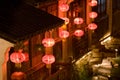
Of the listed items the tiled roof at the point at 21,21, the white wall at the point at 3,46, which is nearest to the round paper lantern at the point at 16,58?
the tiled roof at the point at 21,21

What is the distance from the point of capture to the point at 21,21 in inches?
426

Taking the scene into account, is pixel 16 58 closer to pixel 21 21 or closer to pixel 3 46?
pixel 21 21

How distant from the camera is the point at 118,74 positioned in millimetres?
19703

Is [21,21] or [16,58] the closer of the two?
[21,21]

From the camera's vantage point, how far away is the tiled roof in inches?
370

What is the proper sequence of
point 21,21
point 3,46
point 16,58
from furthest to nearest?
point 16,58 → point 21,21 → point 3,46

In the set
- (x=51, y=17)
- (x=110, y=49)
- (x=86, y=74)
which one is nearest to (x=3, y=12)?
(x=51, y=17)

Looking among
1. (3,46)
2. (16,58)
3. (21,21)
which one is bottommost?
(16,58)

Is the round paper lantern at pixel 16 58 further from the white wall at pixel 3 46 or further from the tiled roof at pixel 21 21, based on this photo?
the white wall at pixel 3 46

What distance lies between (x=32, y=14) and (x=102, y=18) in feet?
48.9

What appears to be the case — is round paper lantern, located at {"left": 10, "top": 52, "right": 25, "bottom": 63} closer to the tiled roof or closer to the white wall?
the tiled roof

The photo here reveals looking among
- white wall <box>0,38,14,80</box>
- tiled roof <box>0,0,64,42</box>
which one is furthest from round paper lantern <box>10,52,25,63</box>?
white wall <box>0,38,14,80</box>

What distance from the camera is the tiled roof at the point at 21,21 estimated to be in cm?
939

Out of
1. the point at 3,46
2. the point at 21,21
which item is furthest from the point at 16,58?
the point at 3,46
